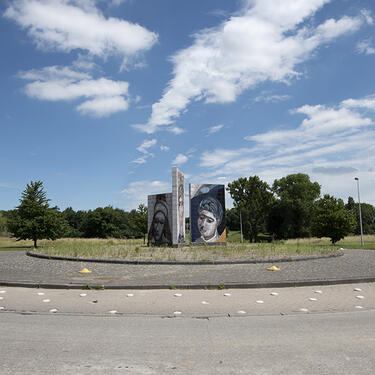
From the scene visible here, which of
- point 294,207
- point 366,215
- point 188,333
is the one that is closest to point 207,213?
point 188,333

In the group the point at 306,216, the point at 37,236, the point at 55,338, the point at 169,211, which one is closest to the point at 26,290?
the point at 55,338

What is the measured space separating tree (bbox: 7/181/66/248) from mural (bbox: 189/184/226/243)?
12594 millimetres

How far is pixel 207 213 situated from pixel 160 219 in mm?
4098

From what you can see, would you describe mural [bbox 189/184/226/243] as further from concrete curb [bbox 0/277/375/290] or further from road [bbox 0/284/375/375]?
road [bbox 0/284/375/375]

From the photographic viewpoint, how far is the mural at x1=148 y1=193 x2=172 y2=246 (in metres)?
28.4

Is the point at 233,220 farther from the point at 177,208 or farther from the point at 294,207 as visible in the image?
the point at 177,208

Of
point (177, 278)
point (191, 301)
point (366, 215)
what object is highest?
point (366, 215)

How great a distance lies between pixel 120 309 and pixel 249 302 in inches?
110

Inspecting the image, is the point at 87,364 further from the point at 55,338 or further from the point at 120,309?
the point at 120,309

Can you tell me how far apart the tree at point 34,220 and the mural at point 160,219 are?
8808mm

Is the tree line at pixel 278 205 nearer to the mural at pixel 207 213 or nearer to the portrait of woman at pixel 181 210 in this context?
the mural at pixel 207 213

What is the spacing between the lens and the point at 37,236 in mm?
30141

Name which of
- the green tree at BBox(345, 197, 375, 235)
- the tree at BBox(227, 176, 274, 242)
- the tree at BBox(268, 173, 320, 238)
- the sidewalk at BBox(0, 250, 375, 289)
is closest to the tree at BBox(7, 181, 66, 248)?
the sidewalk at BBox(0, 250, 375, 289)

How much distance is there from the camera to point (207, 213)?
95.8 ft
